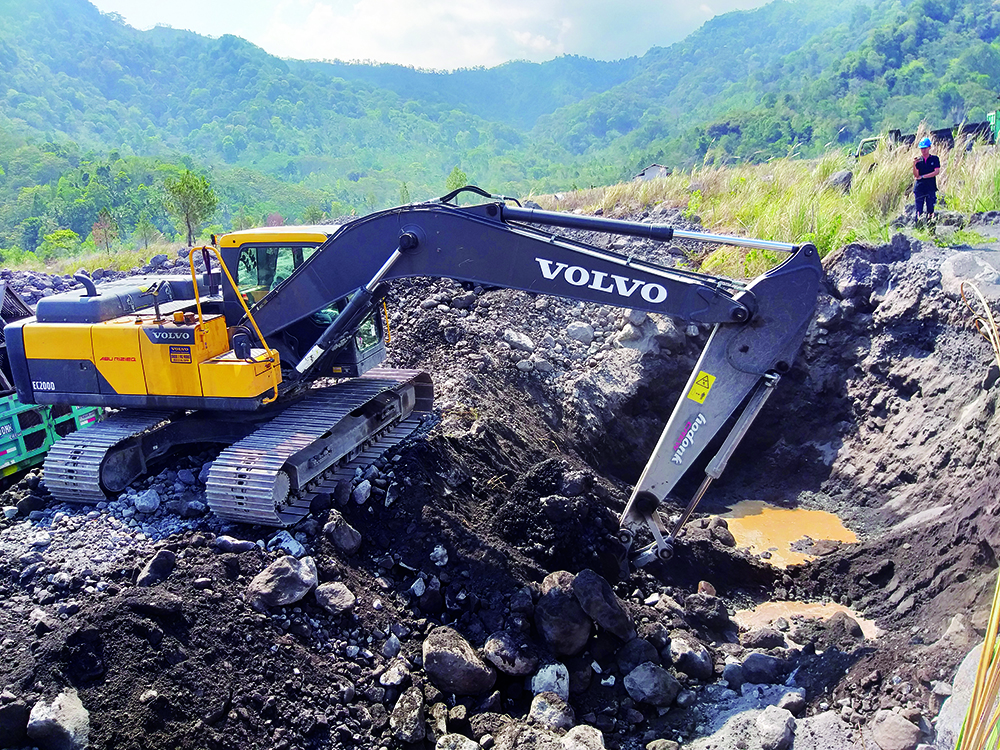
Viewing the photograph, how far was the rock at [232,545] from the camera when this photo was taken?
5.82m

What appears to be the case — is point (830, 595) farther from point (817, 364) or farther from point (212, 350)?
point (212, 350)

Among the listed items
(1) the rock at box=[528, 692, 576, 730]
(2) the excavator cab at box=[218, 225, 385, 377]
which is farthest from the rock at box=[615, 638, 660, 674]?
(2) the excavator cab at box=[218, 225, 385, 377]

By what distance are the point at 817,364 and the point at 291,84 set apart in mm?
135490

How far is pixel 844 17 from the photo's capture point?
15862 cm

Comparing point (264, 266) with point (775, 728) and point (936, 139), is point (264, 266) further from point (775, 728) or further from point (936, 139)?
point (936, 139)

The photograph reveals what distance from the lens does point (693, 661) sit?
18.6 feet

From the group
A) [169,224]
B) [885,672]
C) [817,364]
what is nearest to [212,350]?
[885,672]

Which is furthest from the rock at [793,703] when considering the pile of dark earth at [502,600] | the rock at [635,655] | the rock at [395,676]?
the rock at [395,676]

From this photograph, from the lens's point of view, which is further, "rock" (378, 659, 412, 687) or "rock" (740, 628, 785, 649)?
"rock" (740, 628, 785, 649)

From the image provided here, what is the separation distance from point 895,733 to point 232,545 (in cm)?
464

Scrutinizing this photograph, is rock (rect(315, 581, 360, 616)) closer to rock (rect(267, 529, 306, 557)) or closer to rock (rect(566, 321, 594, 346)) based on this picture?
rock (rect(267, 529, 306, 557))

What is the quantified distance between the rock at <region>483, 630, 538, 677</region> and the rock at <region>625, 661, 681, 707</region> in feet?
2.32

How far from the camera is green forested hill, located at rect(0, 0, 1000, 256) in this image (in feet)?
211

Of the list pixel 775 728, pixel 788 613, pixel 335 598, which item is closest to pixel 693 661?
pixel 775 728
